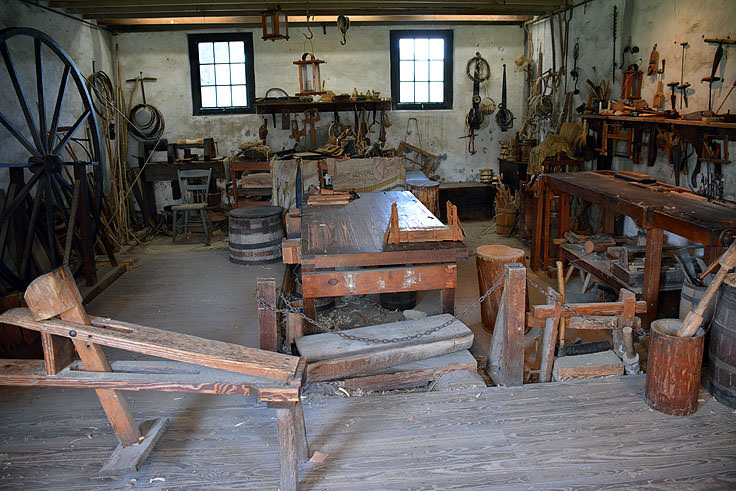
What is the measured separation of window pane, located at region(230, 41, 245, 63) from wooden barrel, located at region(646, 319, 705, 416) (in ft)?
27.1

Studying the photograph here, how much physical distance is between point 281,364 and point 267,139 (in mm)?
7801

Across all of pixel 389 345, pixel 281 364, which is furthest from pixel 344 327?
pixel 281 364

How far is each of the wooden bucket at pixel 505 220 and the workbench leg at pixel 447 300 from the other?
423 centimetres

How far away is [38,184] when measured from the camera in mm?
5586

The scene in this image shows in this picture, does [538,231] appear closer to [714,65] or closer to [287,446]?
[714,65]

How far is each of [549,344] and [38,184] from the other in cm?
485

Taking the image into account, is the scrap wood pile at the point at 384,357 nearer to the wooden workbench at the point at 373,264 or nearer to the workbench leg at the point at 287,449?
the wooden workbench at the point at 373,264

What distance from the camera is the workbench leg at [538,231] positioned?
639 centimetres

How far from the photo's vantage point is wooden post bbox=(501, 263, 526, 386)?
336 centimetres

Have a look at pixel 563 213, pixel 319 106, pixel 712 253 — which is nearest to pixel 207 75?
pixel 319 106

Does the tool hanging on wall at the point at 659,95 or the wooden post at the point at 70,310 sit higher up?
the tool hanging on wall at the point at 659,95

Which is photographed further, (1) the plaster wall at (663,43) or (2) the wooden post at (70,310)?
(1) the plaster wall at (663,43)

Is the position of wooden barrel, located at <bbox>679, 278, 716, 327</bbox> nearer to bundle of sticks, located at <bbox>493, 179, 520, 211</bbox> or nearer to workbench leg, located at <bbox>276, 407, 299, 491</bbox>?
workbench leg, located at <bbox>276, 407, 299, 491</bbox>

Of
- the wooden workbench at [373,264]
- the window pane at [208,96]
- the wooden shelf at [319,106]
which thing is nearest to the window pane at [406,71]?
the wooden shelf at [319,106]
